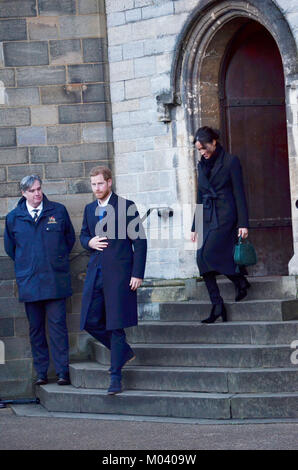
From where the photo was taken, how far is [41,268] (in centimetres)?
873

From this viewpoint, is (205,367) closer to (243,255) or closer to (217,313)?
(217,313)

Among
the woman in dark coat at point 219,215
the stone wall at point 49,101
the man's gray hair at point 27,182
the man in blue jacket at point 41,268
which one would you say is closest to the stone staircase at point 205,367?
the woman in dark coat at point 219,215

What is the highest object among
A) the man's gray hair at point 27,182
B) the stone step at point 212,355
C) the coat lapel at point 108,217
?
the man's gray hair at point 27,182

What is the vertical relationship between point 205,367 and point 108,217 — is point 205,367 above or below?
below

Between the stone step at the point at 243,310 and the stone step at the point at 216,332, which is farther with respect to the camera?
the stone step at the point at 243,310

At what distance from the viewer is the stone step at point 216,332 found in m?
7.67

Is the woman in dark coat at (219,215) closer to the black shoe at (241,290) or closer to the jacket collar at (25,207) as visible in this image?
the black shoe at (241,290)

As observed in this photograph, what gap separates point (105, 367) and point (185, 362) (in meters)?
0.80

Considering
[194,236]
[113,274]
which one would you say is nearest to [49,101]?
[194,236]

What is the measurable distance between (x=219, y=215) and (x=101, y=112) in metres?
2.05

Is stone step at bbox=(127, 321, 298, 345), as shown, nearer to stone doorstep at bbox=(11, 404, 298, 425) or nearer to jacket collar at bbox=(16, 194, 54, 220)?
stone doorstep at bbox=(11, 404, 298, 425)

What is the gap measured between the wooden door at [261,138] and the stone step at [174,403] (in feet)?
7.99

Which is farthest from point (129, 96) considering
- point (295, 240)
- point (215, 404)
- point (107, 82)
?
point (215, 404)

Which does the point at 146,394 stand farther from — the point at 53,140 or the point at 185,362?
the point at 53,140
